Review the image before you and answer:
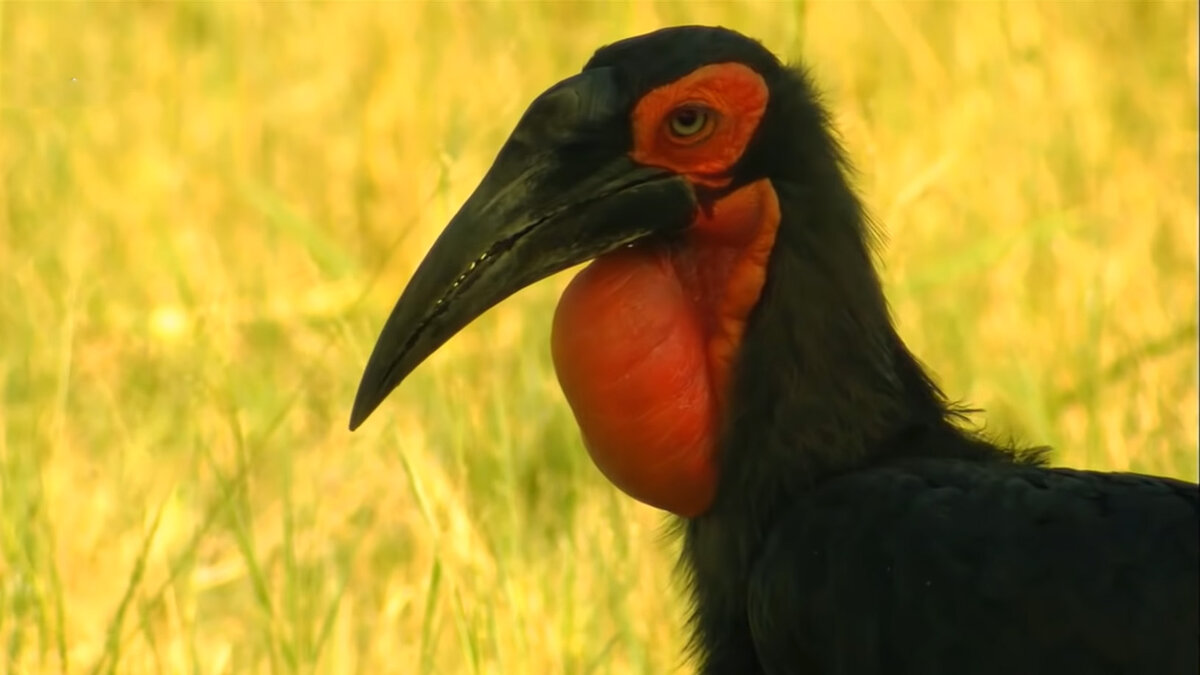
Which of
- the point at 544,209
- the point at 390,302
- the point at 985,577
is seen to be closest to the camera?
the point at 985,577

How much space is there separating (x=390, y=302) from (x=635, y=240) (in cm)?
201

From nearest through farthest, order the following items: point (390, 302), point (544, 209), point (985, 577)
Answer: point (985, 577), point (544, 209), point (390, 302)

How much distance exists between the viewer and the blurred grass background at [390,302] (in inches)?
145


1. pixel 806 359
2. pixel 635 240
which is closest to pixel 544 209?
pixel 635 240

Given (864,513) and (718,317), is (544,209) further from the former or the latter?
(864,513)

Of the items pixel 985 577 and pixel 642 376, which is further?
pixel 642 376

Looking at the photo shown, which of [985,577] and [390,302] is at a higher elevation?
[390,302]

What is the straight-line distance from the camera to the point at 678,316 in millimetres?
2840

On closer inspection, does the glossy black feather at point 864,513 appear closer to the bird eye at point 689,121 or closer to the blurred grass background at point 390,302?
the bird eye at point 689,121

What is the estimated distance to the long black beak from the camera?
2801 millimetres

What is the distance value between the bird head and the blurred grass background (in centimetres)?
67

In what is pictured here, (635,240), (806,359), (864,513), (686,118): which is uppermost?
(686,118)

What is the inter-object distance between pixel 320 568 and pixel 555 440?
2.20ft

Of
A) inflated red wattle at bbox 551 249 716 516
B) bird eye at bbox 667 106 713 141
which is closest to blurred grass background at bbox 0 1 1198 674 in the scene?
inflated red wattle at bbox 551 249 716 516
